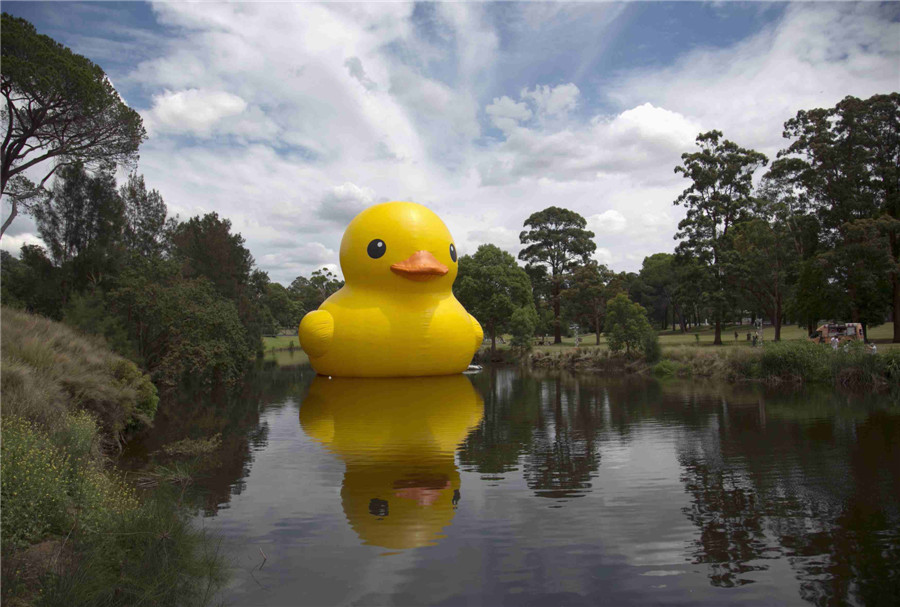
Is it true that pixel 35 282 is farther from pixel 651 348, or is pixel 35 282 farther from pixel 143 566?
pixel 651 348

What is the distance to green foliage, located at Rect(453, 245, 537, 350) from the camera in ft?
116

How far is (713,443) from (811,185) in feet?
76.9

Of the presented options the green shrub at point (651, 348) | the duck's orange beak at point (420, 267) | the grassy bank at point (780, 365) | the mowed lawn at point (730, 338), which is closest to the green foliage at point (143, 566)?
the duck's orange beak at point (420, 267)

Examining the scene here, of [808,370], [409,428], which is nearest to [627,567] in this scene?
[409,428]

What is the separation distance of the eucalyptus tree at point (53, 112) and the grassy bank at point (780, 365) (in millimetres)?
20555

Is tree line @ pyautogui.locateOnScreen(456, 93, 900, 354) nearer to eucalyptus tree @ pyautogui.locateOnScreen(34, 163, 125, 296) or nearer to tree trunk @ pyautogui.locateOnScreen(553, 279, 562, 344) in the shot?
tree trunk @ pyautogui.locateOnScreen(553, 279, 562, 344)

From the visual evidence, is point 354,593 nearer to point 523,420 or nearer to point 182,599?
point 182,599

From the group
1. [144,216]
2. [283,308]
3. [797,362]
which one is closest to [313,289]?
[283,308]

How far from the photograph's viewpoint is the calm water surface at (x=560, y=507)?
168 inches

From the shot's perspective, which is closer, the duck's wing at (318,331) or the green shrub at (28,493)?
the green shrub at (28,493)

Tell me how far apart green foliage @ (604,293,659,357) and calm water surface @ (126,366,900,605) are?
42.7ft

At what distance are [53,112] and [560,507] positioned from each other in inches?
745

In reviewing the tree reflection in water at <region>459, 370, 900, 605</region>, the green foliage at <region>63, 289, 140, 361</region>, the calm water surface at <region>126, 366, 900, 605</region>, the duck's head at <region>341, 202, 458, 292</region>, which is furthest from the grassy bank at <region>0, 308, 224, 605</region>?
the duck's head at <region>341, 202, 458, 292</region>

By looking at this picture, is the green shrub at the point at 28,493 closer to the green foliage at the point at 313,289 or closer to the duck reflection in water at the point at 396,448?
the duck reflection in water at the point at 396,448
